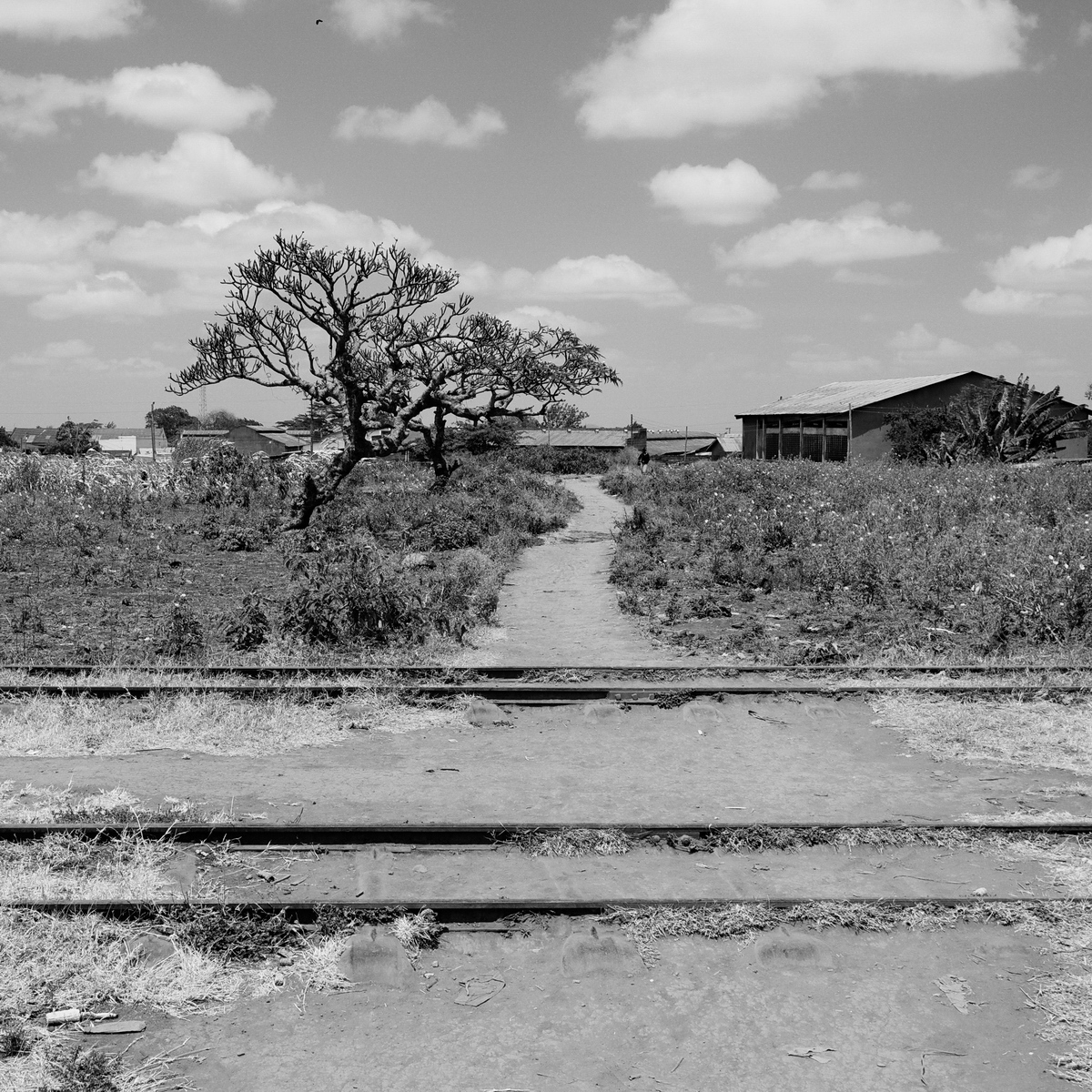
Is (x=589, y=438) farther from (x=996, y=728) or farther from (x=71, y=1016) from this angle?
(x=71, y=1016)

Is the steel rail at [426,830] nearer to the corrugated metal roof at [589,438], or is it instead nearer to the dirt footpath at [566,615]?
the dirt footpath at [566,615]

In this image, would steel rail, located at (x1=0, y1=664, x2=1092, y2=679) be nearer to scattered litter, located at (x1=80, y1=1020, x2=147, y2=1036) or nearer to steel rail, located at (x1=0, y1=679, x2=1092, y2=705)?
steel rail, located at (x1=0, y1=679, x2=1092, y2=705)

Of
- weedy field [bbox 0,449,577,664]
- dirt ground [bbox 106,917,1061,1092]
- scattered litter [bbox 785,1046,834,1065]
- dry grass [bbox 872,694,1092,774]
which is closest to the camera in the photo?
dirt ground [bbox 106,917,1061,1092]

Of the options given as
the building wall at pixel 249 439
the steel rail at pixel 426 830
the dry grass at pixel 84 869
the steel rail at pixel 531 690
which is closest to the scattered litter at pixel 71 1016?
the dry grass at pixel 84 869

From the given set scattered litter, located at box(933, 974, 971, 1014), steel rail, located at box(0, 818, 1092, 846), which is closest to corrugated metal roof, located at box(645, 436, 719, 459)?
steel rail, located at box(0, 818, 1092, 846)

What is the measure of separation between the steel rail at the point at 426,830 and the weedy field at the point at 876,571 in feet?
13.4

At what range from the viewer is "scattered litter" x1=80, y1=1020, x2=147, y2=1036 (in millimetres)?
3920

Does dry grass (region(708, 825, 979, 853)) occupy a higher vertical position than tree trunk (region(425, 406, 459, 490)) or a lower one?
lower

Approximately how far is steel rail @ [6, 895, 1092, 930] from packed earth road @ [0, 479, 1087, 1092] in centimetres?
5

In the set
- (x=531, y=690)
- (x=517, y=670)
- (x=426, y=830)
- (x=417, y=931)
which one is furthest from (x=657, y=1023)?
(x=517, y=670)

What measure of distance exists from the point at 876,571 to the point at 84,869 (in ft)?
34.0

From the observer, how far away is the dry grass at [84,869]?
496 cm

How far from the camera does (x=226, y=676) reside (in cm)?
918

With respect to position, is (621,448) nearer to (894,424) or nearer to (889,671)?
(894,424)
